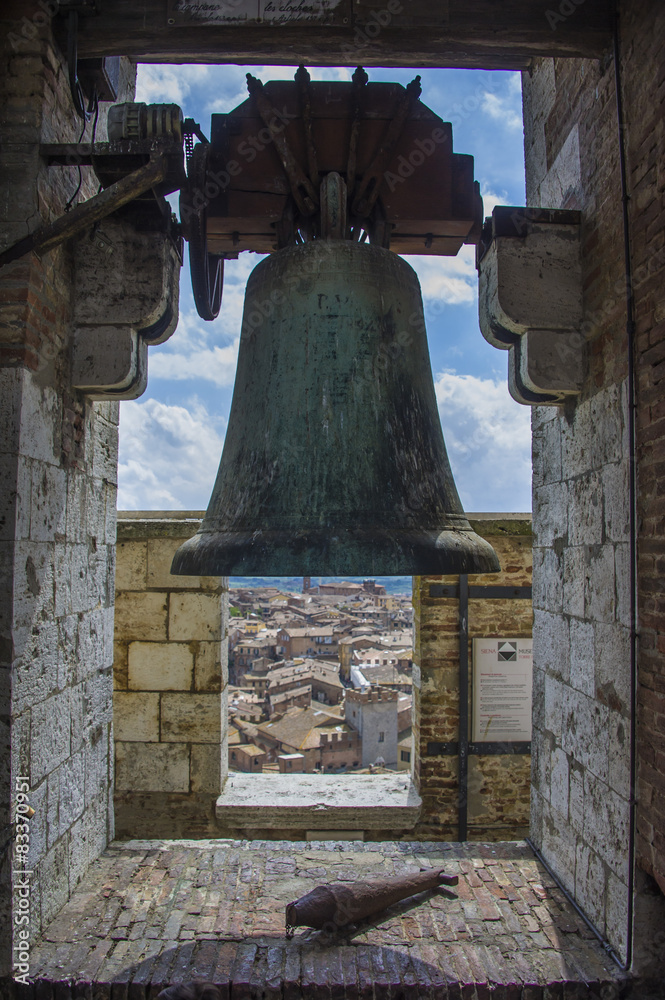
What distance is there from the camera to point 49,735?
2.46 meters

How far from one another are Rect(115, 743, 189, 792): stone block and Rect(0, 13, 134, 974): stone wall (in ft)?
7.43

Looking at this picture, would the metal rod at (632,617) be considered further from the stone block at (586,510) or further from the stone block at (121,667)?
the stone block at (121,667)

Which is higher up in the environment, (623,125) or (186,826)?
(623,125)

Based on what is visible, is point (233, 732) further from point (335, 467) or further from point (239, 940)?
point (335, 467)

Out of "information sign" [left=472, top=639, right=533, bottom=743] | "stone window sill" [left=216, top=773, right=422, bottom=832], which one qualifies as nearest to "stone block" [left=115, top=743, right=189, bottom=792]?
"stone window sill" [left=216, top=773, right=422, bottom=832]

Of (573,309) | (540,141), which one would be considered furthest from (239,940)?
(540,141)

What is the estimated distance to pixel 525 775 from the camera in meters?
5.60

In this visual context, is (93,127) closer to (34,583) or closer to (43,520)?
(43,520)

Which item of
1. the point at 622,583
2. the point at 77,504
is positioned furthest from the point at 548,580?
the point at 77,504

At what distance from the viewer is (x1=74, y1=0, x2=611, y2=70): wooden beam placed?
2557 mm

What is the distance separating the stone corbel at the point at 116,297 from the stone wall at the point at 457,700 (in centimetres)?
338

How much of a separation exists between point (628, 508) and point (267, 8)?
7.92ft

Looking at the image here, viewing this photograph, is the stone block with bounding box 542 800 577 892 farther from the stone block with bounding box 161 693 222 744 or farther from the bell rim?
the stone block with bounding box 161 693 222 744

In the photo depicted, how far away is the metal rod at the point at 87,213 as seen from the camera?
228 centimetres
